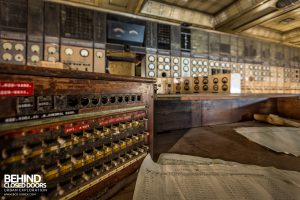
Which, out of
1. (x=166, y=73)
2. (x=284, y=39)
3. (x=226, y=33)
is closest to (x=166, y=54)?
(x=166, y=73)

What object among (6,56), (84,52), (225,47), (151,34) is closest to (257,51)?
(225,47)

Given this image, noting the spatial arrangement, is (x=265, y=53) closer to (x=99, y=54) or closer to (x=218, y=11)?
(x=218, y=11)

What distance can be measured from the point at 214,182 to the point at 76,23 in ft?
14.4

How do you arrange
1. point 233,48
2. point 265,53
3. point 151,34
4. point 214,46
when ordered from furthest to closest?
point 265,53, point 233,48, point 214,46, point 151,34

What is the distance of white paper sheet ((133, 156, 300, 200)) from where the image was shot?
3.24ft

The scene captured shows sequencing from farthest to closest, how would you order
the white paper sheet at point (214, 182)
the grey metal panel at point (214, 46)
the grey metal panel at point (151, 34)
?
the grey metal panel at point (214, 46)
the grey metal panel at point (151, 34)
the white paper sheet at point (214, 182)

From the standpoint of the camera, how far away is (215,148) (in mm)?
1829

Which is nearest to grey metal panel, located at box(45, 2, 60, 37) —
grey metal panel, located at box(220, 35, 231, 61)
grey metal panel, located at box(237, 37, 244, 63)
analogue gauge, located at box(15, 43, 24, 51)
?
analogue gauge, located at box(15, 43, 24, 51)

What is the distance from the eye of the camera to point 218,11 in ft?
16.6

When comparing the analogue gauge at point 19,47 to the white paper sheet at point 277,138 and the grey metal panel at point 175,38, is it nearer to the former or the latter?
the grey metal panel at point 175,38

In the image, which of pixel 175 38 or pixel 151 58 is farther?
pixel 175 38

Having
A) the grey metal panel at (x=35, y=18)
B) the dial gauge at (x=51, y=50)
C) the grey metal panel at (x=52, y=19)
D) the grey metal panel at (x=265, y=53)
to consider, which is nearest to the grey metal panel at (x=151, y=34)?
the grey metal panel at (x=52, y=19)

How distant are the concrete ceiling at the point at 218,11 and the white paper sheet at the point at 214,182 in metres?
4.11

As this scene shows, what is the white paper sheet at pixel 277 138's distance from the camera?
178 cm
